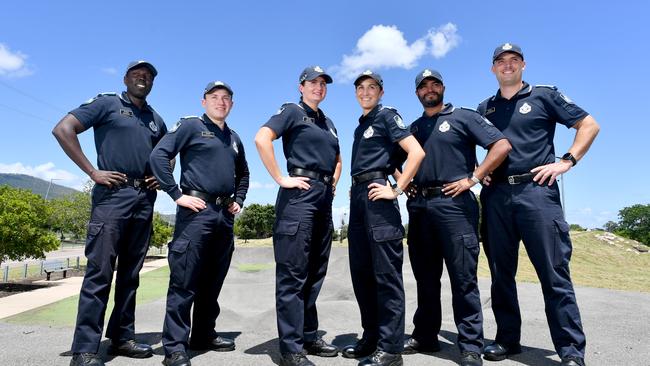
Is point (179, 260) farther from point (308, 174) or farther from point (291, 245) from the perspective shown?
point (308, 174)

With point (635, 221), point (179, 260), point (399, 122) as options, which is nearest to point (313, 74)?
point (399, 122)

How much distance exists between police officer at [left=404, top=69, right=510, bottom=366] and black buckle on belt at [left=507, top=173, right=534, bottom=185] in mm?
263

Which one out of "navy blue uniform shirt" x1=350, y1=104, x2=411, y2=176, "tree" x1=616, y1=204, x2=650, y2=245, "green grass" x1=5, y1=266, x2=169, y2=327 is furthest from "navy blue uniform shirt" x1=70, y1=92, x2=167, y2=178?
"tree" x1=616, y1=204, x2=650, y2=245

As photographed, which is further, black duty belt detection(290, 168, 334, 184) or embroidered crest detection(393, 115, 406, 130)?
black duty belt detection(290, 168, 334, 184)

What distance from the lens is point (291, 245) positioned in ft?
13.1

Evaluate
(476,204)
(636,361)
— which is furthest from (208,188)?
(636,361)

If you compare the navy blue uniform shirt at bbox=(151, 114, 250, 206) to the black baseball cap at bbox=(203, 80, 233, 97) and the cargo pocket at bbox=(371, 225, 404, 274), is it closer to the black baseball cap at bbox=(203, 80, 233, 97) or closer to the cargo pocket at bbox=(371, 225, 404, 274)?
the black baseball cap at bbox=(203, 80, 233, 97)

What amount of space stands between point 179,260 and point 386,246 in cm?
212

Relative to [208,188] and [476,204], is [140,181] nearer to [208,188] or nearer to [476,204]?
[208,188]

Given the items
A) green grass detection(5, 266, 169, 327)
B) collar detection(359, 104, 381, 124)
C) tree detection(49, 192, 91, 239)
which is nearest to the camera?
collar detection(359, 104, 381, 124)

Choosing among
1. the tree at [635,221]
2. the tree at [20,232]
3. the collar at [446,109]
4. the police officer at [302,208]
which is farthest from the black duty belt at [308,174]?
the tree at [635,221]

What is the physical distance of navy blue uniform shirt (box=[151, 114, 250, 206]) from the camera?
4.19 meters

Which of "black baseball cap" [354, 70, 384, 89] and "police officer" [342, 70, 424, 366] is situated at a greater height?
"black baseball cap" [354, 70, 384, 89]

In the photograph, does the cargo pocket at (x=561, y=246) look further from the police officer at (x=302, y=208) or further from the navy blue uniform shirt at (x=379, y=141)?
the police officer at (x=302, y=208)
